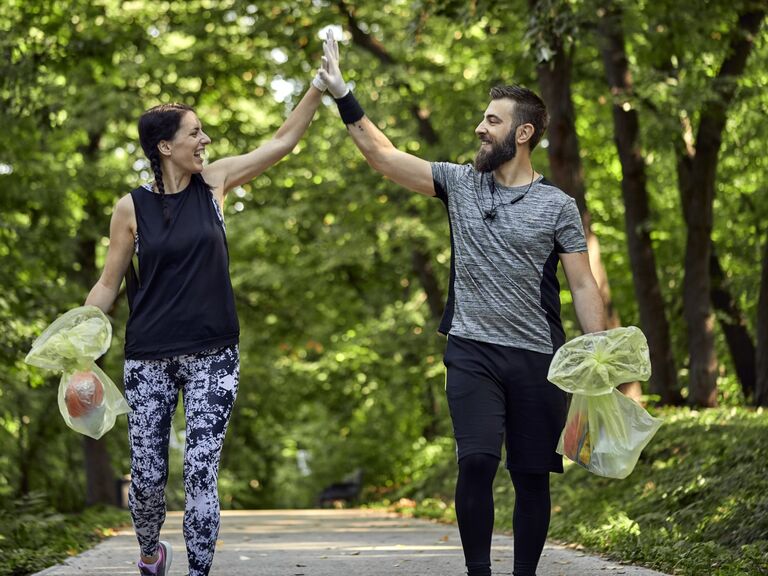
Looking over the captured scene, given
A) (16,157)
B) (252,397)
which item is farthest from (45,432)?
(252,397)

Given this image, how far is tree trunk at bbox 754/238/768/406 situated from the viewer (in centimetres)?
1452

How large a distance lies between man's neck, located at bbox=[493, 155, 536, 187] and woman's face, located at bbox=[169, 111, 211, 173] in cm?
127

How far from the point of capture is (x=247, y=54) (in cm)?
2155

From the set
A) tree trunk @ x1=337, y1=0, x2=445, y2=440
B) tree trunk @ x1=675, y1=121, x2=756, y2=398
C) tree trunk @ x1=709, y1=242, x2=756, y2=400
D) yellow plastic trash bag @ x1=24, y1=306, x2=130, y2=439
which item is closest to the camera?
yellow plastic trash bag @ x1=24, y1=306, x2=130, y2=439

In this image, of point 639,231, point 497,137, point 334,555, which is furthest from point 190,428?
point 639,231

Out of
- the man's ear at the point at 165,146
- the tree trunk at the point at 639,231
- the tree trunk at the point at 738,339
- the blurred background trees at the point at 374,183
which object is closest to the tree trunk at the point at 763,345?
the blurred background trees at the point at 374,183

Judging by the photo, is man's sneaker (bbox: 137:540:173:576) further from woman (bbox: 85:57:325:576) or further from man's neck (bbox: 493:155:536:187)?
man's neck (bbox: 493:155:536:187)

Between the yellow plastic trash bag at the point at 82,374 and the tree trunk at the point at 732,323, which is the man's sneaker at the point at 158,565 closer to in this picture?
the yellow plastic trash bag at the point at 82,374

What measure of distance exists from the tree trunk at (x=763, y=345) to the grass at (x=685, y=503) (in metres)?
0.92

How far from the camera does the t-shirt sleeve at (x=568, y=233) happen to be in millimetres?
5586

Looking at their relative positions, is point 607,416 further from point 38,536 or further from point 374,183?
point 374,183

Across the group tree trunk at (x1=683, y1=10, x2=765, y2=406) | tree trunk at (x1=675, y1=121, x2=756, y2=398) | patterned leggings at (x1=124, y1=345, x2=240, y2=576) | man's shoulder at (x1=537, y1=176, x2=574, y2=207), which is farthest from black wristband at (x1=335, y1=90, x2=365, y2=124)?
tree trunk at (x1=675, y1=121, x2=756, y2=398)

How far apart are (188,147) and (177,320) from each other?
0.77 m

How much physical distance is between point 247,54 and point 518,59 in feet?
21.2
